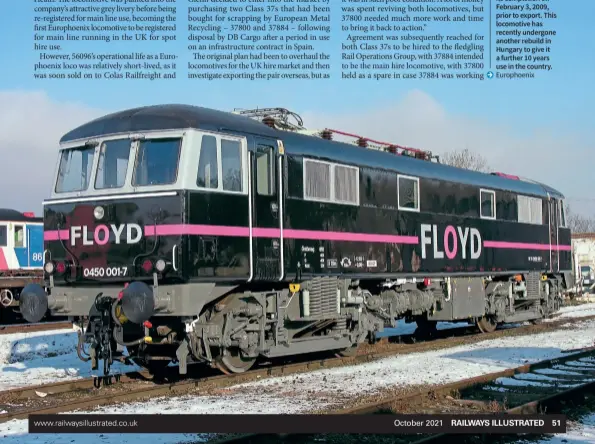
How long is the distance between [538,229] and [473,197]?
438cm

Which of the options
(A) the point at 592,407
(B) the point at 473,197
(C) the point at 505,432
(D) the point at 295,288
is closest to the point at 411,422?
(C) the point at 505,432

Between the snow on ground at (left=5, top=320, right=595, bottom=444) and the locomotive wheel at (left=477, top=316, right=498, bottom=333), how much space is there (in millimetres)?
2709

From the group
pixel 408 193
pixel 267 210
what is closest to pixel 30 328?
pixel 408 193

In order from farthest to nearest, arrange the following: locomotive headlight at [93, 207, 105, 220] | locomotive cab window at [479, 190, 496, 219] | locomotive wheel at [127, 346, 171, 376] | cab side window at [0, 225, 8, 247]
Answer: cab side window at [0, 225, 8, 247] → locomotive cab window at [479, 190, 496, 219] → locomotive wheel at [127, 346, 171, 376] → locomotive headlight at [93, 207, 105, 220]

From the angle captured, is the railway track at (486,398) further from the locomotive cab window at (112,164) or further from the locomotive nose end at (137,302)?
the locomotive cab window at (112,164)

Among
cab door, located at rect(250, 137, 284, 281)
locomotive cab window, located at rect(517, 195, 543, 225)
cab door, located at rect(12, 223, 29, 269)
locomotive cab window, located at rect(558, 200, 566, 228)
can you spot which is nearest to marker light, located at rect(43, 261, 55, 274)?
cab door, located at rect(250, 137, 284, 281)

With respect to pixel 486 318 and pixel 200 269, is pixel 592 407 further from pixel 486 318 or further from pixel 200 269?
pixel 486 318

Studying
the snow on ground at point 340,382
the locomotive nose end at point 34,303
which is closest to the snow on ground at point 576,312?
the snow on ground at point 340,382

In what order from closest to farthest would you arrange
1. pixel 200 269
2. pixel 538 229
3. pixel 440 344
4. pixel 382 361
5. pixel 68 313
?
pixel 200 269 → pixel 68 313 → pixel 382 361 → pixel 440 344 → pixel 538 229

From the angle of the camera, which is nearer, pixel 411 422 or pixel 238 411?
pixel 411 422

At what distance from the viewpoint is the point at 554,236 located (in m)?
23.8

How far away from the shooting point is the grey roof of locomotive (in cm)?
1179

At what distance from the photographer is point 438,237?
57.7 ft

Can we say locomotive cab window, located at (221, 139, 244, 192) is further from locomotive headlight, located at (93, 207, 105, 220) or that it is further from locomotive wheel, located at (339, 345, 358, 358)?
locomotive wheel, located at (339, 345, 358, 358)
